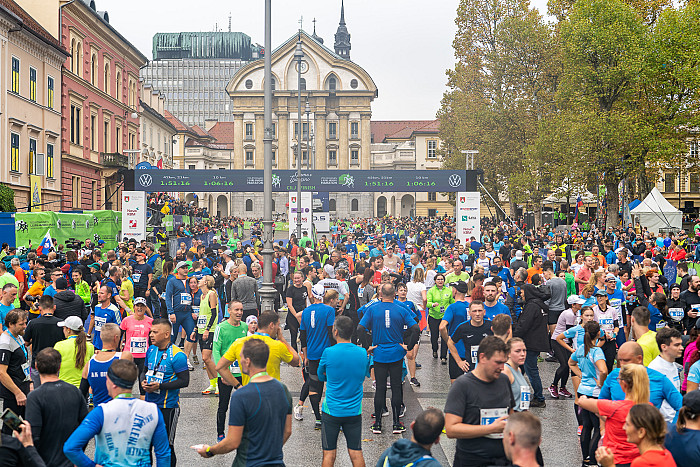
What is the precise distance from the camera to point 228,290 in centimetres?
1370

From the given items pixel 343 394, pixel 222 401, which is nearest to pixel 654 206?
pixel 222 401

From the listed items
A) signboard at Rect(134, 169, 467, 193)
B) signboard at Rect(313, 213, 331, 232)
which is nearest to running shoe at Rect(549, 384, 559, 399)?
signboard at Rect(134, 169, 467, 193)

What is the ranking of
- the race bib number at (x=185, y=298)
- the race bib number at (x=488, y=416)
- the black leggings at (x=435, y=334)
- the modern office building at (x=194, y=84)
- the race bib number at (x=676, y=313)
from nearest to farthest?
the race bib number at (x=488, y=416), the race bib number at (x=676, y=313), the race bib number at (x=185, y=298), the black leggings at (x=435, y=334), the modern office building at (x=194, y=84)

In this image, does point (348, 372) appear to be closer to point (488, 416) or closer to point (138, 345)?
point (488, 416)

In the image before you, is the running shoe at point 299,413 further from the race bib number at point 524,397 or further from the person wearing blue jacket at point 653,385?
the person wearing blue jacket at point 653,385

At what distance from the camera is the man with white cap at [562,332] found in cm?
1002

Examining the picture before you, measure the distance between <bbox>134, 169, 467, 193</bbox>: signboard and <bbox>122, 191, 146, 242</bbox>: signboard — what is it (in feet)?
3.47

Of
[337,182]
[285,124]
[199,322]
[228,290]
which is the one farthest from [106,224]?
[285,124]

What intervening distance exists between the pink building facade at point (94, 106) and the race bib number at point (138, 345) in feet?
93.5

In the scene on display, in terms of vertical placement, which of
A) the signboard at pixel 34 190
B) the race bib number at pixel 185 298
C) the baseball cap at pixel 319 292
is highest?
the signboard at pixel 34 190

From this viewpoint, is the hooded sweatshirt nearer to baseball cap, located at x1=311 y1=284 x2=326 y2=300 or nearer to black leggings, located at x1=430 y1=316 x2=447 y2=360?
baseball cap, located at x1=311 y1=284 x2=326 y2=300

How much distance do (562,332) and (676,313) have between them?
218 cm

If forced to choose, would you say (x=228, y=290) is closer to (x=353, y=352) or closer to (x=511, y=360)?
(x=353, y=352)

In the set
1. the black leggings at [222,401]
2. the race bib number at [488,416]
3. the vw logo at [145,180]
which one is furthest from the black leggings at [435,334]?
the vw logo at [145,180]
